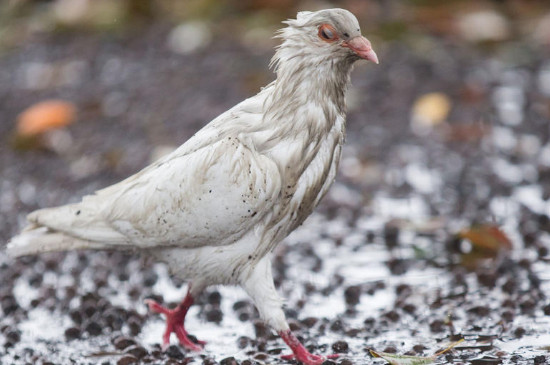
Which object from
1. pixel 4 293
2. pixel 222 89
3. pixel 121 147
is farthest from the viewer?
pixel 222 89

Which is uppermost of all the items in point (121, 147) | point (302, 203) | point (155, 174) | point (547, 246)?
point (121, 147)

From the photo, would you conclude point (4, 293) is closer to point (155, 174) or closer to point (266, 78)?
point (155, 174)

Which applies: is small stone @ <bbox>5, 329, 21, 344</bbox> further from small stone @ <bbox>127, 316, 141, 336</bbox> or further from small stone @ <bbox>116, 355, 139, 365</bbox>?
small stone @ <bbox>116, 355, 139, 365</bbox>

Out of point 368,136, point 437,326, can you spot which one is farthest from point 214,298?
point 368,136

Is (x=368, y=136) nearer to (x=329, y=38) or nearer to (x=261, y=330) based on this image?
(x=261, y=330)

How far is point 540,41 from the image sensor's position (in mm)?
10289

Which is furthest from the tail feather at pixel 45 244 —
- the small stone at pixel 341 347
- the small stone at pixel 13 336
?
the small stone at pixel 341 347

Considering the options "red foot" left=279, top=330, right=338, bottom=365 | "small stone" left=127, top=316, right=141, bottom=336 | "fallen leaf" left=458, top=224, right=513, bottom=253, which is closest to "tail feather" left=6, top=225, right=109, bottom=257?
"small stone" left=127, top=316, right=141, bottom=336

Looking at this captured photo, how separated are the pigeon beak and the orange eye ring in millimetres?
64

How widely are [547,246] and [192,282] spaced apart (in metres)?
2.75

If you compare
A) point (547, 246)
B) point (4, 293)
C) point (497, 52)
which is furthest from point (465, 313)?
point (497, 52)

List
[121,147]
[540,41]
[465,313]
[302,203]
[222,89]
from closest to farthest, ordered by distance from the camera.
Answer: [302,203]
[465,313]
[121,147]
[222,89]
[540,41]

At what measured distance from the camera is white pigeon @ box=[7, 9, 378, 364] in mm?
4594

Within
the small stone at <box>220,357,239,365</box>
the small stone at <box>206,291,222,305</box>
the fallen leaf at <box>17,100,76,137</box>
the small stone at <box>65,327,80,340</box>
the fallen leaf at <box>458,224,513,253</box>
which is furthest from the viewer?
the fallen leaf at <box>17,100,76,137</box>
